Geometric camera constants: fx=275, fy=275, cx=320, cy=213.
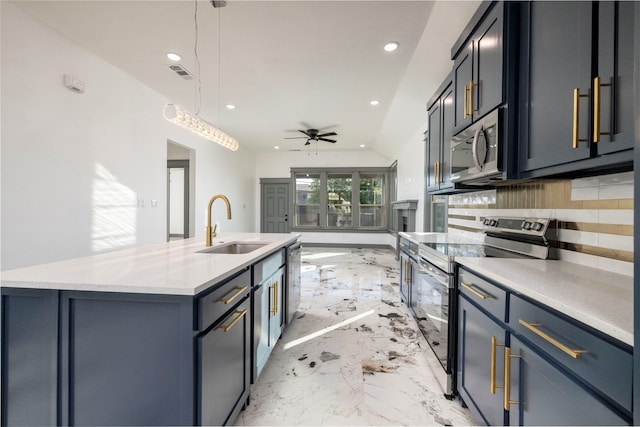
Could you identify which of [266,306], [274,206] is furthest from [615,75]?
[274,206]

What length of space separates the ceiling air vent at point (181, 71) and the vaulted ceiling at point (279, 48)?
0.07 meters

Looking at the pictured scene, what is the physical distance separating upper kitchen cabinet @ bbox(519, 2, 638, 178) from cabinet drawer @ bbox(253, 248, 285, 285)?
1609 millimetres

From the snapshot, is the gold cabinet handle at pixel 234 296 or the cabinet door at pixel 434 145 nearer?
the gold cabinet handle at pixel 234 296

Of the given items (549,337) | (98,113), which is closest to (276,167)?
(98,113)

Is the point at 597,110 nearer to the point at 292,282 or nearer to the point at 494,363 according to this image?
the point at 494,363

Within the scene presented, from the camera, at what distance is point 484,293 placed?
1333 millimetres

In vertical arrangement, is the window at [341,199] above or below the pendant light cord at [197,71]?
below

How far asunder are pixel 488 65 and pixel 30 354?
8.97 ft

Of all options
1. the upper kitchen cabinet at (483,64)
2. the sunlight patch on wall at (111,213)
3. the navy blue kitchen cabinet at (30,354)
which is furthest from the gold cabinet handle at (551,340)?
the sunlight patch on wall at (111,213)

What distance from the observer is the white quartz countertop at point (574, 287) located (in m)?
0.75

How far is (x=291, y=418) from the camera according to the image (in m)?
1.55

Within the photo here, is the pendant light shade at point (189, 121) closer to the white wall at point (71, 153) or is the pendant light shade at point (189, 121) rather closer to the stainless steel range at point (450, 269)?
the white wall at point (71, 153)

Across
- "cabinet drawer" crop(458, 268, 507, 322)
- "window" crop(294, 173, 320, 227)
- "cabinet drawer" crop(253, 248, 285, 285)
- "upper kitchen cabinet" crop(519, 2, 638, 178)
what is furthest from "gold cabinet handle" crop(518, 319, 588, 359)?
"window" crop(294, 173, 320, 227)

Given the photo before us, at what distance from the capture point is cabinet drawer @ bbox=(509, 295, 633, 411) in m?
0.69
